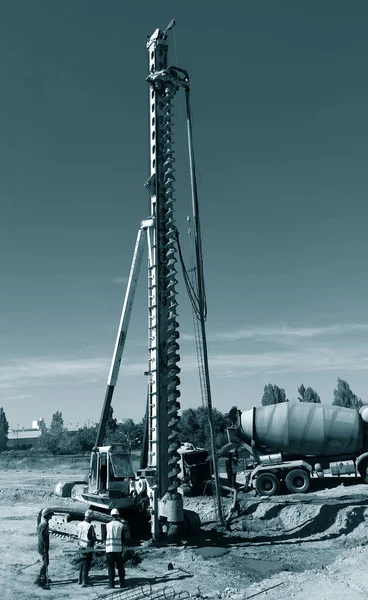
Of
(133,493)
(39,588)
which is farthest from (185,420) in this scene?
(39,588)

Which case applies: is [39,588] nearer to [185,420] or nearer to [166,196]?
[166,196]

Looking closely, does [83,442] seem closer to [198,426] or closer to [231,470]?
[198,426]

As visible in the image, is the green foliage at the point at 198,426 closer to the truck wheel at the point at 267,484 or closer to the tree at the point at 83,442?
the tree at the point at 83,442

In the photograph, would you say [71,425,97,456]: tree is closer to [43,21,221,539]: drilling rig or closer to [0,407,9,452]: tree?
[0,407,9,452]: tree

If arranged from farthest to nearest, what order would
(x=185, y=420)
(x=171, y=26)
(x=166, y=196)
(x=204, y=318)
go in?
(x=185, y=420), (x=171, y=26), (x=166, y=196), (x=204, y=318)

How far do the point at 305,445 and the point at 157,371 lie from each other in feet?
36.2

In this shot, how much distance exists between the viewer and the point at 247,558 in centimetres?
1411

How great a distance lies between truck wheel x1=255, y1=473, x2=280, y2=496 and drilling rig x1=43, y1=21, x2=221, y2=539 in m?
8.10

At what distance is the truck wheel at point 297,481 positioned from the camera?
77.6 ft

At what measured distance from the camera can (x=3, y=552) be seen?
1630 cm

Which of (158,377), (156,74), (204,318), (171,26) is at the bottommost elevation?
(158,377)

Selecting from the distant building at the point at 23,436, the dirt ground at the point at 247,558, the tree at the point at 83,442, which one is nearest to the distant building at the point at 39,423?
the distant building at the point at 23,436

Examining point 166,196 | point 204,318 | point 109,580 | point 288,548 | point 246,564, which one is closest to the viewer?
point 109,580

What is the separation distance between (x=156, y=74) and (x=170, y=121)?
6.93 ft
